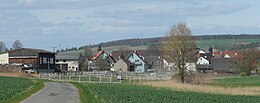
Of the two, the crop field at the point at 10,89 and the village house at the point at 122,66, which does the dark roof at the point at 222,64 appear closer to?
the village house at the point at 122,66

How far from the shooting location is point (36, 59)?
4338 inches

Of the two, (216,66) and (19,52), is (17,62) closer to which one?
(19,52)

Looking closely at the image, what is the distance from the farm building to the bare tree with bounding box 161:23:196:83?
38272 millimetres

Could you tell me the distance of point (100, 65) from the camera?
131m

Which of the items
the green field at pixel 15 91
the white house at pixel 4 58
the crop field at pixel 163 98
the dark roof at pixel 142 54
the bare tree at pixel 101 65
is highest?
the dark roof at pixel 142 54

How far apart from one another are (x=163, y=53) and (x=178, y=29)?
4631 mm

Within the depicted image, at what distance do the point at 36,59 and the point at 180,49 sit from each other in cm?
4265

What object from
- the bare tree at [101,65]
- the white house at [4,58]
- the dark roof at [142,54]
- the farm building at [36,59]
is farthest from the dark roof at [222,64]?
the white house at [4,58]

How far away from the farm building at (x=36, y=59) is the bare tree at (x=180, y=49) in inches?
1507

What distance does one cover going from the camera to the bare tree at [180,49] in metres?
76.0

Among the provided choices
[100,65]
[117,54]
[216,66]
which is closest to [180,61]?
[100,65]

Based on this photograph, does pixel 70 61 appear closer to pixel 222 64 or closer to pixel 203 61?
pixel 222 64

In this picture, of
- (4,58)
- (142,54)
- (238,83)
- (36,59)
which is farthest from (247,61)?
(142,54)

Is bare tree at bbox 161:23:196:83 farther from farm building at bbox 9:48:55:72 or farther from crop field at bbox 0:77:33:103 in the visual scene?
farm building at bbox 9:48:55:72
